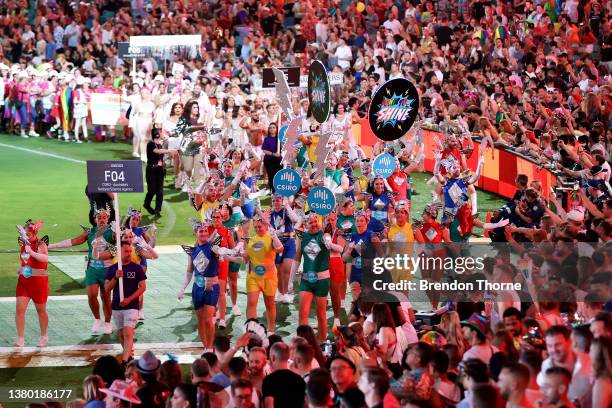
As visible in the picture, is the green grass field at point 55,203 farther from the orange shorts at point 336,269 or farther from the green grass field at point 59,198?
the orange shorts at point 336,269

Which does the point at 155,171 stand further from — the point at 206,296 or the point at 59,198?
the point at 206,296

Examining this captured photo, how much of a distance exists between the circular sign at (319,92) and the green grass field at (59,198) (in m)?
4.30

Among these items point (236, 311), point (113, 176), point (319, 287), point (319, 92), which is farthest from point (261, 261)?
point (319, 92)

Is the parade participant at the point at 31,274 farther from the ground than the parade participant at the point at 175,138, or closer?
closer

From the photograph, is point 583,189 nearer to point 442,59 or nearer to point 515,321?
point 515,321

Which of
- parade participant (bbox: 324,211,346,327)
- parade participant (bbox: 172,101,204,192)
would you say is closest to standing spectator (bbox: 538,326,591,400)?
parade participant (bbox: 324,211,346,327)

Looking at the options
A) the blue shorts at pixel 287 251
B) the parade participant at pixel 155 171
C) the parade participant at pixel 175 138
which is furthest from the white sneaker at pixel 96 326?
the parade participant at pixel 175 138

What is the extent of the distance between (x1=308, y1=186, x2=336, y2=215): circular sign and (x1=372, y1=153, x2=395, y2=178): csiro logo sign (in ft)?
10.8

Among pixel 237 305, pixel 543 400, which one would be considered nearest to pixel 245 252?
pixel 237 305

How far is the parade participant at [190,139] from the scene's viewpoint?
26016 mm

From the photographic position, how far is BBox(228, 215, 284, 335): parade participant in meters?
15.5

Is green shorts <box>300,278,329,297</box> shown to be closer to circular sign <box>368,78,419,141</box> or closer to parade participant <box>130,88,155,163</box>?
circular sign <box>368,78,419,141</box>

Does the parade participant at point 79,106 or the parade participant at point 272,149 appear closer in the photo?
the parade participant at point 272,149

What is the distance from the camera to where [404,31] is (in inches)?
1367
